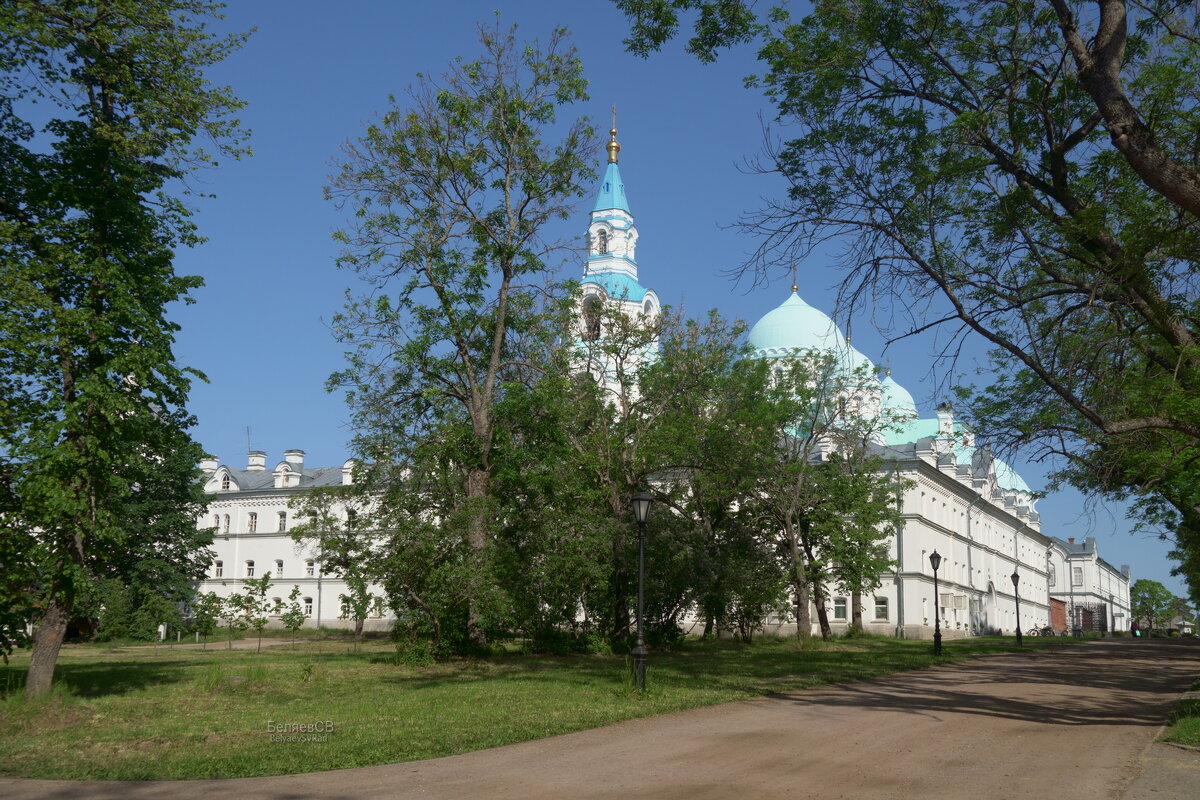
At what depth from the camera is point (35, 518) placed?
14.7 metres

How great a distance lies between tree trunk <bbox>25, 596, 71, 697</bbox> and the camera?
50.0 ft

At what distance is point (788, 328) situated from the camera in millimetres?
57594

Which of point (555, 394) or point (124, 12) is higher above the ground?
point (124, 12)

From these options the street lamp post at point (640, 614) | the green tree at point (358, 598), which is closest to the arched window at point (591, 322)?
the green tree at point (358, 598)

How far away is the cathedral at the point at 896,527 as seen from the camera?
2037 inches

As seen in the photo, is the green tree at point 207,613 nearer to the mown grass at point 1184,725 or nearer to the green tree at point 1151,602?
the mown grass at point 1184,725

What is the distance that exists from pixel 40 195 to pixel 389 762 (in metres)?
11.3

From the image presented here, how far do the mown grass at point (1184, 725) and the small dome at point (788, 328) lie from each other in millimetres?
40125

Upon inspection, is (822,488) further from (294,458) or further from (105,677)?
(294,458)

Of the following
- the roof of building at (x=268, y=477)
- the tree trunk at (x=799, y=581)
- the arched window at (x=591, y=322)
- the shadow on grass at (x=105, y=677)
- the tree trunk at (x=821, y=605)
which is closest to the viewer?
the shadow on grass at (x=105, y=677)

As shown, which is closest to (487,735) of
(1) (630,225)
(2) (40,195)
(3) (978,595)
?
(2) (40,195)

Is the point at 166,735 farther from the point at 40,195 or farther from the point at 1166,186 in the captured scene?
the point at 1166,186

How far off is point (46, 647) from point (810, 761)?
12194 mm

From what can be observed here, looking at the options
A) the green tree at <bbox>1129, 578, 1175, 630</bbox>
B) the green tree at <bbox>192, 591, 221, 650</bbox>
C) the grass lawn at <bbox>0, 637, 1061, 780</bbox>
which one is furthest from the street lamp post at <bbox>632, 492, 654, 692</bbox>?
the green tree at <bbox>1129, 578, 1175, 630</bbox>
